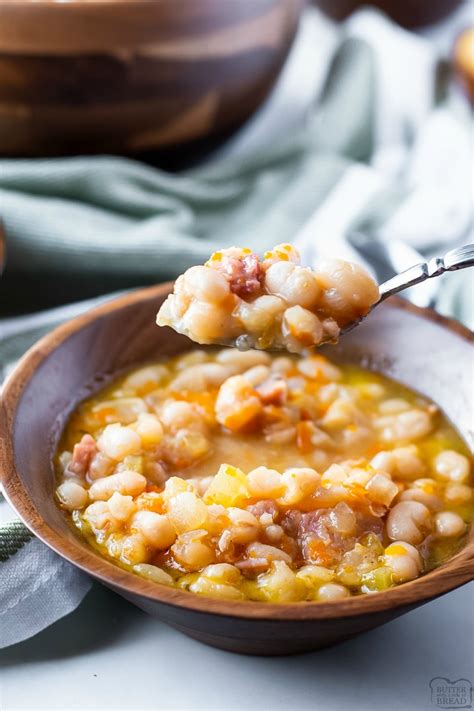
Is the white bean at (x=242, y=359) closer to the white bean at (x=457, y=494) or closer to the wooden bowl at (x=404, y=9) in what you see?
the white bean at (x=457, y=494)

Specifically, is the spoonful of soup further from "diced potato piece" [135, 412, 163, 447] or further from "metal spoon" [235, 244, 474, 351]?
"diced potato piece" [135, 412, 163, 447]

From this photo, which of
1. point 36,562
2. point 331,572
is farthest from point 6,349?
point 331,572

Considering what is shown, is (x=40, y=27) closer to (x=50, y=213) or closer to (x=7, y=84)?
(x=7, y=84)

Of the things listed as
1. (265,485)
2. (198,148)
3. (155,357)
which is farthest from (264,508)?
(198,148)

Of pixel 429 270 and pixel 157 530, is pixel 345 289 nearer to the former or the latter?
pixel 429 270

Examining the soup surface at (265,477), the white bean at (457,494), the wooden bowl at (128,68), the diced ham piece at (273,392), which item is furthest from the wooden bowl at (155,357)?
the wooden bowl at (128,68)

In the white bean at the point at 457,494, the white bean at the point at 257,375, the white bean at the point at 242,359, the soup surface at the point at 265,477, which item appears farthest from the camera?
the white bean at the point at 242,359
